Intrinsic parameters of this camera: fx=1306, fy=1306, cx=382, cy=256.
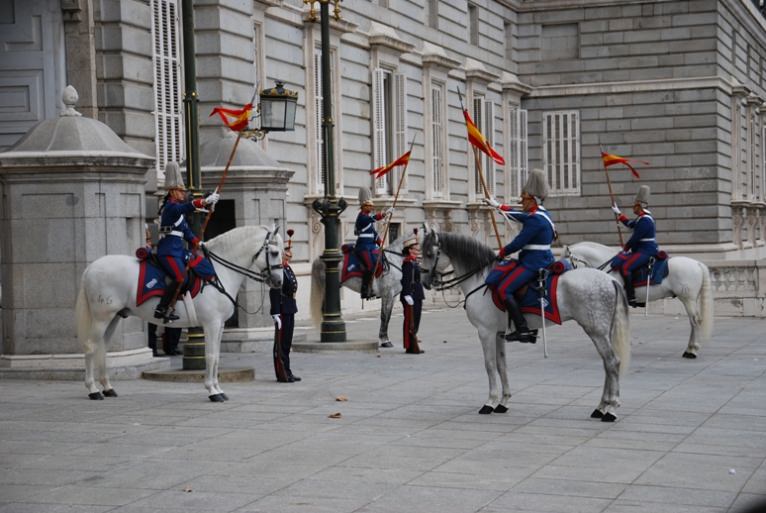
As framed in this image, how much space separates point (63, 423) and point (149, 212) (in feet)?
26.2

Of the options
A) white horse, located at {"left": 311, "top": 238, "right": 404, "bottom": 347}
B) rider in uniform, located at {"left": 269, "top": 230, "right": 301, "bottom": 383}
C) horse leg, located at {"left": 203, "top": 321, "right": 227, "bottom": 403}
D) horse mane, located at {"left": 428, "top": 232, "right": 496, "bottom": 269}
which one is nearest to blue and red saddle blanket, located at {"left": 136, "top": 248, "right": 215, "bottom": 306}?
horse leg, located at {"left": 203, "top": 321, "right": 227, "bottom": 403}

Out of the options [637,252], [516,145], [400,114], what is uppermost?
[400,114]

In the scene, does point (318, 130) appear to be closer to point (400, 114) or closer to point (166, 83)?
point (400, 114)

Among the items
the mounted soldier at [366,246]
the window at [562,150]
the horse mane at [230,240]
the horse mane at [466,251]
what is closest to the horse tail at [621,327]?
the horse mane at [466,251]

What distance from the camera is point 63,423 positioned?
11219 mm

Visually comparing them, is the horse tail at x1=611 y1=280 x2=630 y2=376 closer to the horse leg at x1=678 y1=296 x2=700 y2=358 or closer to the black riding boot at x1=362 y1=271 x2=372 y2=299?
the horse leg at x1=678 y1=296 x2=700 y2=358

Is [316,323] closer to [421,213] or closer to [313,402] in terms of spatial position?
[313,402]

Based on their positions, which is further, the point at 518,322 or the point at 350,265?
the point at 350,265

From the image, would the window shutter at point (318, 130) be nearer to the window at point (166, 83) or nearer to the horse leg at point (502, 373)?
the window at point (166, 83)

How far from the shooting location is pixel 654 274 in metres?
17.4

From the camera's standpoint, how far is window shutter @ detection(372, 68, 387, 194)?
28.9 meters

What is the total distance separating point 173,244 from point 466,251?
2.99 m

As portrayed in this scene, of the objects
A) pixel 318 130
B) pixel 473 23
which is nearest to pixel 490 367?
pixel 318 130

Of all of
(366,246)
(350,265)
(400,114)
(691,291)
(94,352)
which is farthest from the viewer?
(400,114)
